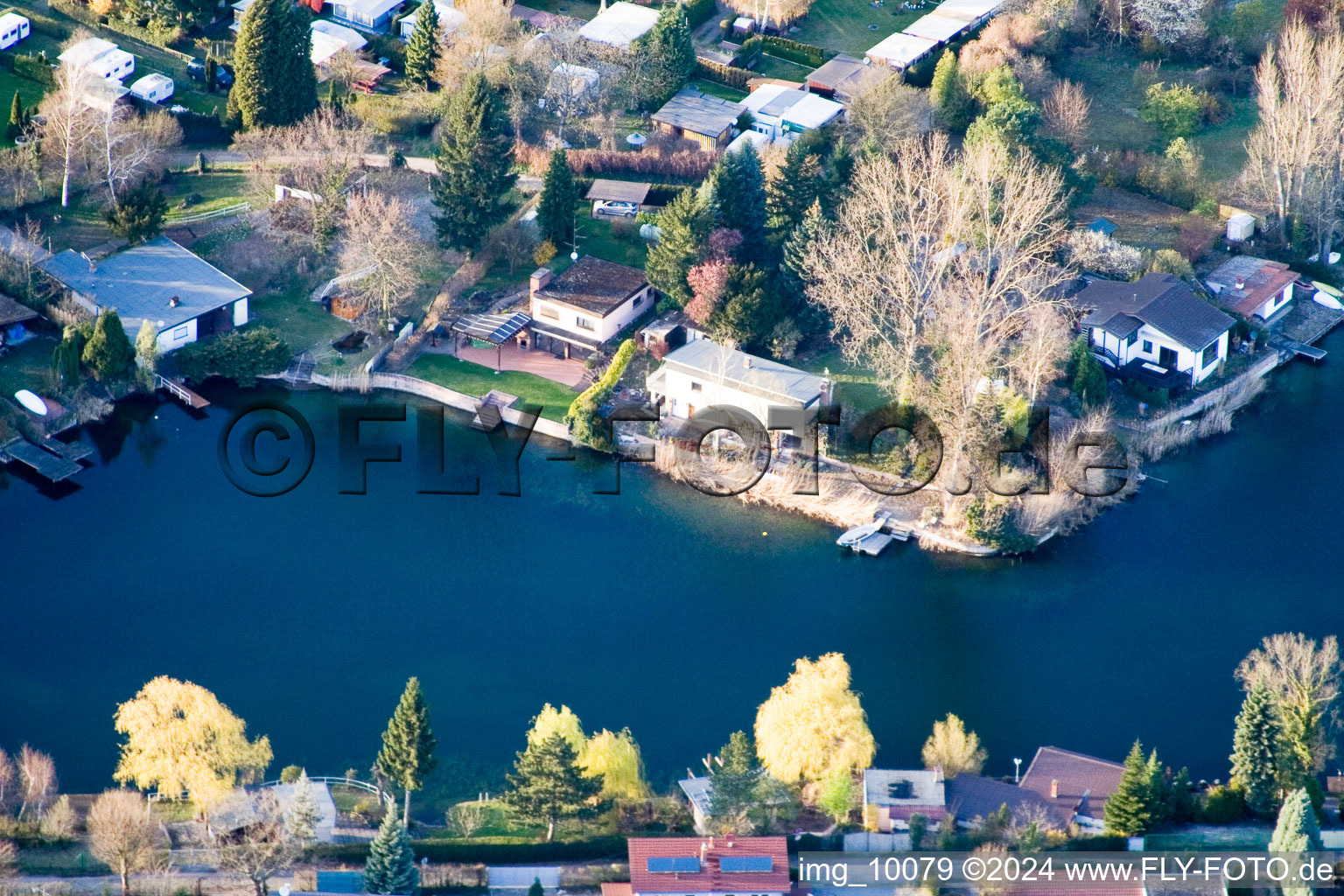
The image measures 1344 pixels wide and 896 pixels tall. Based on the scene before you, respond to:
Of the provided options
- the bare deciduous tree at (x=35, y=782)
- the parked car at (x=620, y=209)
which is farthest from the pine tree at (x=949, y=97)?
the bare deciduous tree at (x=35, y=782)

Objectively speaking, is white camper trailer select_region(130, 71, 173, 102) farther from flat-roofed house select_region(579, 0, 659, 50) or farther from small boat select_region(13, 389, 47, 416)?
small boat select_region(13, 389, 47, 416)

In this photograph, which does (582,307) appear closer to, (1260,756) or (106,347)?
(106,347)

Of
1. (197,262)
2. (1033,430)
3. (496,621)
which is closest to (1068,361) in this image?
(1033,430)

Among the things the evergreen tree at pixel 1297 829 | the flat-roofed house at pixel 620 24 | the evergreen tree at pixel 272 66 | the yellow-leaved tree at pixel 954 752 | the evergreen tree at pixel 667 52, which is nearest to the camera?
the evergreen tree at pixel 1297 829

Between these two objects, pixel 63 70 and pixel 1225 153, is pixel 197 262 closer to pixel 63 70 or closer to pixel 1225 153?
pixel 63 70

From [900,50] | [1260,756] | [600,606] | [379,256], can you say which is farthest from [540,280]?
[1260,756]

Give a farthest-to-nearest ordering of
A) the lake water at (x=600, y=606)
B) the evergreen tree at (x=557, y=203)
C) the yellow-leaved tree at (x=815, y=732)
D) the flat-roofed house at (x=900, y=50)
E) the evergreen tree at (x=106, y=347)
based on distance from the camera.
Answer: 1. the flat-roofed house at (x=900, y=50)
2. the evergreen tree at (x=557, y=203)
3. the evergreen tree at (x=106, y=347)
4. the lake water at (x=600, y=606)
5. the yellow-leaved tree at (x=815, y=732)

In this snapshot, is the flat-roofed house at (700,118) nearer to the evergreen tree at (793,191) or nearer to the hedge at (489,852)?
the evergreen tree at (793,191)
